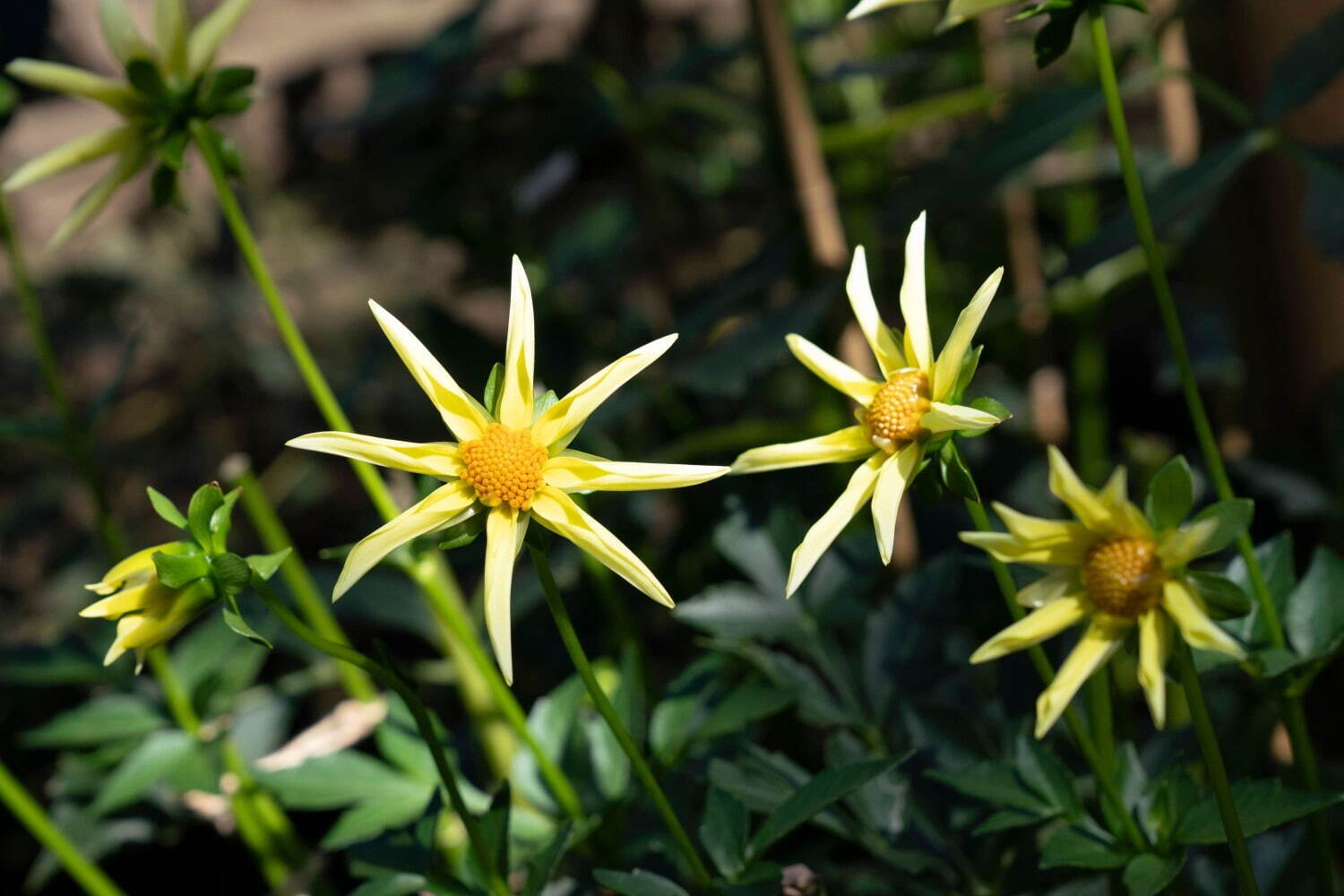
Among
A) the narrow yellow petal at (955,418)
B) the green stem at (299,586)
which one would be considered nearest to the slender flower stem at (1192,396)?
the narrow yellow petal at (955,418)

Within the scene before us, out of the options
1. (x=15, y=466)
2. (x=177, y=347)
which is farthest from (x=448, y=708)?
(x=15, y=466)

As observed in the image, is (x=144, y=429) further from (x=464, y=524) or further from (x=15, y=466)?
(x=464, y=524)

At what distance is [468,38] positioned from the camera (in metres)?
0.97

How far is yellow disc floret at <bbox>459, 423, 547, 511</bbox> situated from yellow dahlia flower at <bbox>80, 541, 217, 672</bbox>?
0.35 feet

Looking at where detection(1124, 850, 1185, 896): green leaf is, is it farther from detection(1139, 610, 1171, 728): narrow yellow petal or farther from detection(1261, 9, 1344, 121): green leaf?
detection(1261, 9, 1344, 121): green leaf

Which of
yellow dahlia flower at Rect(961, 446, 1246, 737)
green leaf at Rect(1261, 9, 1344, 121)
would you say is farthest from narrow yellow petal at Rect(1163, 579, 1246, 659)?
green leaf at Rect(1261, 9, 1344, 121)

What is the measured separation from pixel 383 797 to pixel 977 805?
0.98 feet

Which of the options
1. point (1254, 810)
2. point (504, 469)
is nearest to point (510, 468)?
point (504, 469)

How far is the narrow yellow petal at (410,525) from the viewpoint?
0.40 meters

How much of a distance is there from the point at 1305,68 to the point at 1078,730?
464 mm

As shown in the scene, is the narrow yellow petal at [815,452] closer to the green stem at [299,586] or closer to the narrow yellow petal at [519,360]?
the narrow yellow petal at [519,360]

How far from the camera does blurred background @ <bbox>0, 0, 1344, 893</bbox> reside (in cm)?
76

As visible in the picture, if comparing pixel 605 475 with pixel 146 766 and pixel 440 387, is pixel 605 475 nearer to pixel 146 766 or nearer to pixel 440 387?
pixel 440 387

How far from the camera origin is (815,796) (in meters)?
0.47
